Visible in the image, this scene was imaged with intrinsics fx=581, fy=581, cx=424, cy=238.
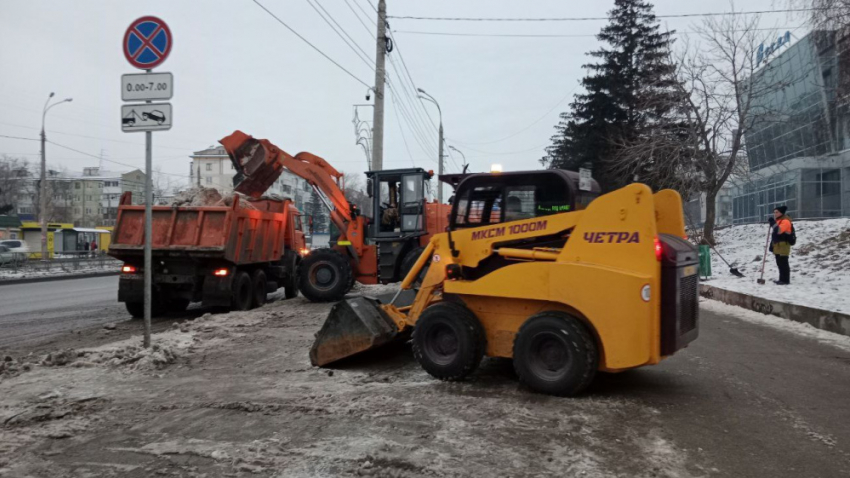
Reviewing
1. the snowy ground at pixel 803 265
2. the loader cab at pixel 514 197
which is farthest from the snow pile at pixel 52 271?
the snowy ground at pixel 803 265

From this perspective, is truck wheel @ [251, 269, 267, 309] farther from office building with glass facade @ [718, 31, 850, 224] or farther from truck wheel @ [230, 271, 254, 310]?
office building with glass facade @ [718, 31, 850, 224]

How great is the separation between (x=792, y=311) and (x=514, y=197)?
7428 millimetres

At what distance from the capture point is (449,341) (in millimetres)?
5750

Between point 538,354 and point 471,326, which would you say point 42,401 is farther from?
point 538,354

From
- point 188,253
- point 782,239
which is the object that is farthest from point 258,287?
point 782,239

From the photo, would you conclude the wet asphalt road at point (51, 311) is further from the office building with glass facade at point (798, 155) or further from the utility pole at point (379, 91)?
the office building with glass facade at point (798, 155)

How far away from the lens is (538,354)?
5246 mm

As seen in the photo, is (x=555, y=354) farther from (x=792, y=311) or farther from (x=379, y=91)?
(x=379, y=91)

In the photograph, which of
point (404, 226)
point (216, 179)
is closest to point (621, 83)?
point (404, 226)

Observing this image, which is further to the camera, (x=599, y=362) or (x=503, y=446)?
(x=599, y=362)

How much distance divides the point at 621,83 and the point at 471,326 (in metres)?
32.5

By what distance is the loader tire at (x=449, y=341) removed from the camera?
5582mm

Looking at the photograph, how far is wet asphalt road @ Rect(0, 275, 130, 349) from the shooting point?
953 cm

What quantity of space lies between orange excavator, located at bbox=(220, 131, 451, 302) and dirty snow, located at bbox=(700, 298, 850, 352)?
20.5 feet
